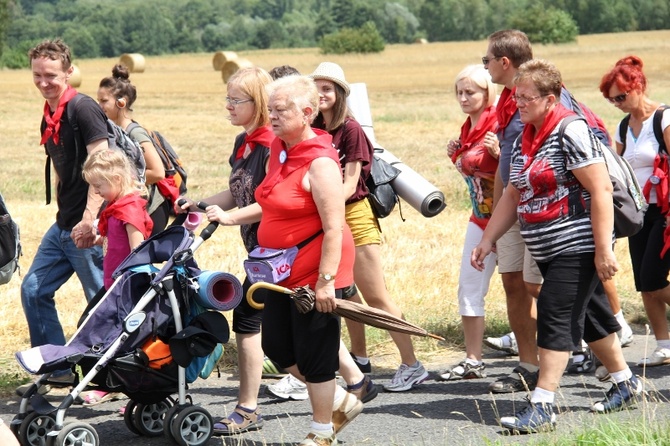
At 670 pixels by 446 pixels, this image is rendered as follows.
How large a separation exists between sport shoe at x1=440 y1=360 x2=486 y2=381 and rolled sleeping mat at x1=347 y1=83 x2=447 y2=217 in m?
0.91

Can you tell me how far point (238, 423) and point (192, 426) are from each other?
363 mm

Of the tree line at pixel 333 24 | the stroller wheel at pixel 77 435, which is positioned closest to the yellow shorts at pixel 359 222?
the stroller wheel at pixel 77 435

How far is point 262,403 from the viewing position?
6.00 m

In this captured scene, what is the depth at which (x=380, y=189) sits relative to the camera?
20.4 feet

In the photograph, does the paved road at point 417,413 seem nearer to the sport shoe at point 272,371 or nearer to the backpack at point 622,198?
the sport shoe at point 272,371

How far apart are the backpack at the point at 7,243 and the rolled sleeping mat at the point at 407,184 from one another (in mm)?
2045

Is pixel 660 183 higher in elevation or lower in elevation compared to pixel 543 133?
lower

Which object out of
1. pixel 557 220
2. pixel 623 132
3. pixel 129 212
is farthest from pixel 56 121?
pixel 623 132

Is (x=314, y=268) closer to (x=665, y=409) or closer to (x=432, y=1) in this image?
(x=665, y=409)

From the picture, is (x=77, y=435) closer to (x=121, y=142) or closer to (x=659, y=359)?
(x=121, y=142)

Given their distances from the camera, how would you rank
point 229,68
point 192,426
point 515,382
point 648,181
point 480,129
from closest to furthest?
point 192,426
point 515,382
point 480,129
point 648,181
point 229,68

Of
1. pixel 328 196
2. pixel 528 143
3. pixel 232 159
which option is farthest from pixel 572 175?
pixel 232 159

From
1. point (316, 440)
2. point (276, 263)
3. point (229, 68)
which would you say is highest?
point (276, 263)

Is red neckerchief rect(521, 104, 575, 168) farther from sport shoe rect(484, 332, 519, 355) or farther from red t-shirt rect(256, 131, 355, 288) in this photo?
sport shoe rect(484, 332, 519, 355)
